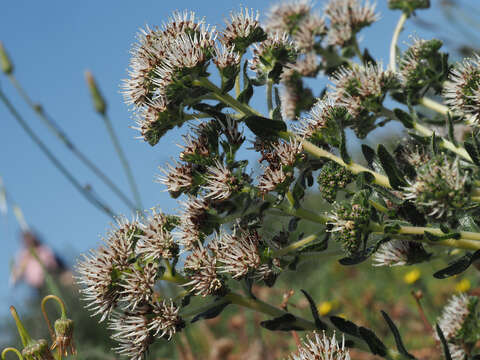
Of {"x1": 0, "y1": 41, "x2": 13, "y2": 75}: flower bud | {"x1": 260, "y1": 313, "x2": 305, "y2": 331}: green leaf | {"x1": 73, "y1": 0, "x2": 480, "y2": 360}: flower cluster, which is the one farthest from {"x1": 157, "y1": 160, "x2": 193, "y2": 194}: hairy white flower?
{"x1": 0, "y1": 41, "x2": 13, "y2": 75}: flower bud

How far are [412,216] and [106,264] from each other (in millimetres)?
1423

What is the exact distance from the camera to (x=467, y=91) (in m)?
2.31

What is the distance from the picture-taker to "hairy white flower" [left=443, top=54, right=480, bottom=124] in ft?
7.39

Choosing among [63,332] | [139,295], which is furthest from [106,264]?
[63,332]

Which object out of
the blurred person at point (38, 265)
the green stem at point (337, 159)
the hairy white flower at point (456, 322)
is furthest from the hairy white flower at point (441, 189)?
the blurred person at point (38, 265)

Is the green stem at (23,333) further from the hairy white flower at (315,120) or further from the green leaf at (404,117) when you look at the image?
the green leaf at (404,117)

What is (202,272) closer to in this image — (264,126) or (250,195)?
(250,195)

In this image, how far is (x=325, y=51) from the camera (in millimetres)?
3492

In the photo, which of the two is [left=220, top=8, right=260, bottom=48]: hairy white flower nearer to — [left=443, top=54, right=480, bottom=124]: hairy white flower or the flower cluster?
the flower cluster

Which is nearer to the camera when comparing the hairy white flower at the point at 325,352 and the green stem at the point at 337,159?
the hairy white flower at the point at 325,352

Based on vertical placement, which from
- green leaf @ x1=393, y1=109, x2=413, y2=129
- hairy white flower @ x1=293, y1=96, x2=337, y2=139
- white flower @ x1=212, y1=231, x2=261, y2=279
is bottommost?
white flower @ x1=212, y1=231, x2=261, y2=279

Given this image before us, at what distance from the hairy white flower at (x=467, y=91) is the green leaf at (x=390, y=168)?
1.38ft

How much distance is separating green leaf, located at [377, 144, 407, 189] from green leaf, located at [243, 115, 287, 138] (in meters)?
0.43

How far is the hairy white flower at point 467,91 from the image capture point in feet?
7.39
